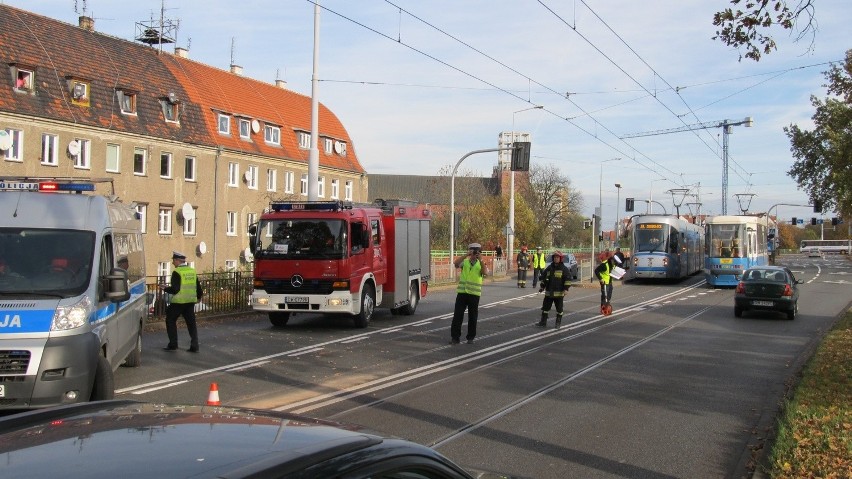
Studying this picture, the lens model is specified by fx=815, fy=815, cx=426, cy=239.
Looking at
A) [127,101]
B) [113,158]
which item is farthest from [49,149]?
[127,101]

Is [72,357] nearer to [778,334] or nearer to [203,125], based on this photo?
[778,334]

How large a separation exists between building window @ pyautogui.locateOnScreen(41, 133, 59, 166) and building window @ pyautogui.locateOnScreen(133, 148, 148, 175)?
5.32 m

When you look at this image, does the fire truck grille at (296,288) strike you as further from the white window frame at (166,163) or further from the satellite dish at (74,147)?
the white window frame at (166,163)

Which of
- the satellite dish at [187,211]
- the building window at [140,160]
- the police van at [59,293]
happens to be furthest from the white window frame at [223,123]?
the police van at [59,293]

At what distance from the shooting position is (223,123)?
5147cm

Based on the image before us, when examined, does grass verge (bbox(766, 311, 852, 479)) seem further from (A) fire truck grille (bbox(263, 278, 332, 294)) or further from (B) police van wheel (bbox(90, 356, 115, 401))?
(A) fire truck grille (bbox(263, 278, 332, 294))

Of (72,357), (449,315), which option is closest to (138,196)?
(449,315)

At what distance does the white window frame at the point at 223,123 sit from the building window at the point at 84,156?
11.0m

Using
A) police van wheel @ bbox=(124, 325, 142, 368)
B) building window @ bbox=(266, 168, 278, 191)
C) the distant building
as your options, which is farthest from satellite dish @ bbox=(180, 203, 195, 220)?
police van wheel @ bbox=(124, 325, 142, 368)

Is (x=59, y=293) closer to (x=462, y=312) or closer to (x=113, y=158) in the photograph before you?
(x=462, y=312)

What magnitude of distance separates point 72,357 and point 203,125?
42972 mm

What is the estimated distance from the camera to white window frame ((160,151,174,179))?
150 feet

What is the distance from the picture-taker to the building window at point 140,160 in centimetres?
4412

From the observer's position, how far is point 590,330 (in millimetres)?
19000
